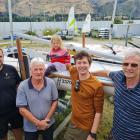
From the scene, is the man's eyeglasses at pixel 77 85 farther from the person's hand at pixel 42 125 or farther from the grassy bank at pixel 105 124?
the grassy bank at pixel 105 124

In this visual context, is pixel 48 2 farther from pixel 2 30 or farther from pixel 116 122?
pixel 116 122

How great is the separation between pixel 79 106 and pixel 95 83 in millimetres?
345

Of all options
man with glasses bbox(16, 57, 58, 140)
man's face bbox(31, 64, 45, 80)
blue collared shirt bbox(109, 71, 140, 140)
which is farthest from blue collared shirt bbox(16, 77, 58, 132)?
blue collared shirt bbox(109, 71, 140, 140)

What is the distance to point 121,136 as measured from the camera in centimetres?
306

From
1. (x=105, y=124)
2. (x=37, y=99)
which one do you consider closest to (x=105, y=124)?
(x=105, y=124)

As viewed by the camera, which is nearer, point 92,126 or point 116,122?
point 116,122

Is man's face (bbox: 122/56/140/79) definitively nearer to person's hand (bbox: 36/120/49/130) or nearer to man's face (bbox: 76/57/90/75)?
man's face (bbox: 76/57/90/75)

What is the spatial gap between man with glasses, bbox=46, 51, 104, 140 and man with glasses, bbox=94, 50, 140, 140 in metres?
0.30

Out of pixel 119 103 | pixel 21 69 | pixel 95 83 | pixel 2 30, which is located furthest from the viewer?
pixel 2 30

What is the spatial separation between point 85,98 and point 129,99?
592 mm

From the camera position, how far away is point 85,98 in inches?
131

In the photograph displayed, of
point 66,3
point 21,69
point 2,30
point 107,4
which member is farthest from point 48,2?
point 21,69

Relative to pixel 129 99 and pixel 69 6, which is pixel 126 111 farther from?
pixel 69 6

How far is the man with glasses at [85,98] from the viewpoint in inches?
129
